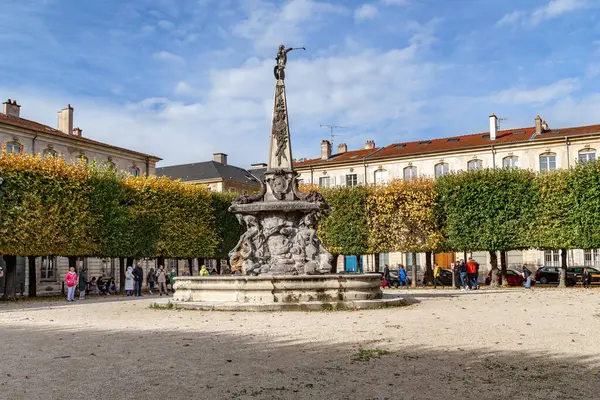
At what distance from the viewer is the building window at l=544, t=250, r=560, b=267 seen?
49.3 m

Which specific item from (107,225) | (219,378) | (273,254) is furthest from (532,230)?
(219,378)

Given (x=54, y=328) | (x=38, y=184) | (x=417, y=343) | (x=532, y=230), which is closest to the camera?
(x=417, y=343)

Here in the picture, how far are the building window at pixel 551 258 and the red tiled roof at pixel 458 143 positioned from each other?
29.7ft

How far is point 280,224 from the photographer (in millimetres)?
20828

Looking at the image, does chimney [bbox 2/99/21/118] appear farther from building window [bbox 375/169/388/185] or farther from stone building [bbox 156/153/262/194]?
building window [bbox 375/169/388/185]

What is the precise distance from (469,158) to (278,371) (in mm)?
47002

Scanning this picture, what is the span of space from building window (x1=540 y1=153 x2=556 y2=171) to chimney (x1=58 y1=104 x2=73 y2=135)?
3682cm

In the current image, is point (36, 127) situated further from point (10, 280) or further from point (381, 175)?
point (381, 175)

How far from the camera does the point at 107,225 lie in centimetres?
3241

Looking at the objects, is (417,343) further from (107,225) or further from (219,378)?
(107,225)

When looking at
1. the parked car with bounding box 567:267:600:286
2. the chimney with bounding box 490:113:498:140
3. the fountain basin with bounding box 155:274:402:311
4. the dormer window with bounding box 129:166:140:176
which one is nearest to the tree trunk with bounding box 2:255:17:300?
the fountain basin with bounding box 155:274:402:311

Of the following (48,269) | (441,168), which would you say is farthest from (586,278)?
(48,269)

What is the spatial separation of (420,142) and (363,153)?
5.47 meters

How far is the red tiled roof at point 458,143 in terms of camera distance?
50.2m
